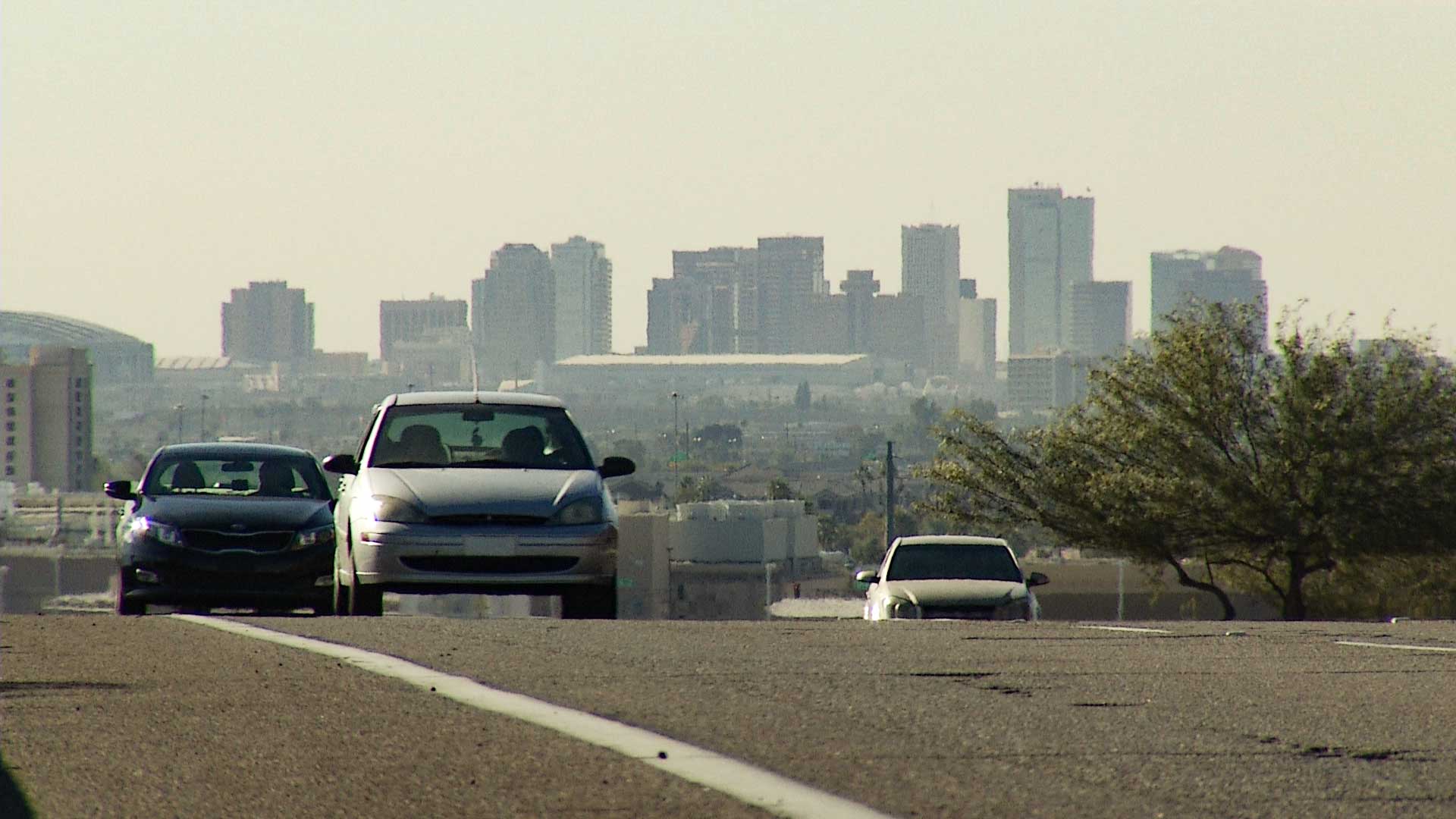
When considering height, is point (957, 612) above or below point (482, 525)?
below

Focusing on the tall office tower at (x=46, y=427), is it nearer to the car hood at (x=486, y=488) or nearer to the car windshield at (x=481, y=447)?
the car windshield at (x=481, y=447)

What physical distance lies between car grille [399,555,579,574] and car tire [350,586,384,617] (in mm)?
509

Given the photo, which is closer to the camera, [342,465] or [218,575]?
[342,465]

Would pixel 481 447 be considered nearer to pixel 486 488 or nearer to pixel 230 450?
pixel 486 488

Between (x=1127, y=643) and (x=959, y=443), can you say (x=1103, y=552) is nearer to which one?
(x=959, y=443)

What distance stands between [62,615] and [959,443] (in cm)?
2195

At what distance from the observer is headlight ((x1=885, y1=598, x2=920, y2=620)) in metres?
19.4

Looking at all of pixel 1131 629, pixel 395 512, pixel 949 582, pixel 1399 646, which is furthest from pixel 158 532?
pixel 1399 646

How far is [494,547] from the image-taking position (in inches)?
604

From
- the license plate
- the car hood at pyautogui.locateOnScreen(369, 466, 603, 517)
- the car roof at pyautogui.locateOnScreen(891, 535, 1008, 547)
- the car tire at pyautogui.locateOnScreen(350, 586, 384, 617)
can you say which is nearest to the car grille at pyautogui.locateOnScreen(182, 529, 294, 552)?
the car tire at pyautogui.locateOnScreen(350, 586, 384, 617)

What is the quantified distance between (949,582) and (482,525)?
19.1 feet

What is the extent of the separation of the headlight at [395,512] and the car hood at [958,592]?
540cm

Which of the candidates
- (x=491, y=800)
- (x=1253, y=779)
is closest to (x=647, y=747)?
(x=491, y=800)

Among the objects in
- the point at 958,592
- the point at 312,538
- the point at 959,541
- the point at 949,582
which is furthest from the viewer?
the point at 959,541
